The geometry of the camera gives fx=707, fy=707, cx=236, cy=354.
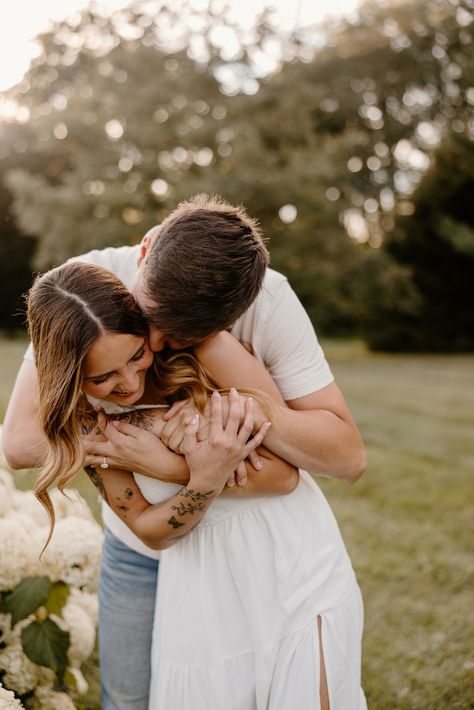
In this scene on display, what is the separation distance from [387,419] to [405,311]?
1465 cm

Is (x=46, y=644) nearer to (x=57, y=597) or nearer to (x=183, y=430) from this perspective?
(x=57, y=597)

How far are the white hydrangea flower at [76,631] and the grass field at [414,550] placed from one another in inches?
22.8

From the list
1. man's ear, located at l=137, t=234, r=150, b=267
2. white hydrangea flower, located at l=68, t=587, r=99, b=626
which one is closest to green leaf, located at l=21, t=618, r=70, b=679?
white hydrangea flower, located at l=68, t=587, r=99, b=626

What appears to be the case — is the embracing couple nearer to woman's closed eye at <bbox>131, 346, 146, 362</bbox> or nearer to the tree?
woman's closed eye at <bbox>131, 346, 146, 362</bbox>

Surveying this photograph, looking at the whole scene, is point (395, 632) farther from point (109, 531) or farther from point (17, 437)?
point (17, 437)

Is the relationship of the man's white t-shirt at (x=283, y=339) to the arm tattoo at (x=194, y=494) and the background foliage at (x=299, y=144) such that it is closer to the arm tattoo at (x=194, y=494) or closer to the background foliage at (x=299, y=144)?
the arm tattoo at (x=194, y=494)

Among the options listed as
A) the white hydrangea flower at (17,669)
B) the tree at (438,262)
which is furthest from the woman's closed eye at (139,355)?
the tree at (438,262)

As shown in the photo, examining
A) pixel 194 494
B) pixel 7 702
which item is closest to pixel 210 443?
pixel 194 494

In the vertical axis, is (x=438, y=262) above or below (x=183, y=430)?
below

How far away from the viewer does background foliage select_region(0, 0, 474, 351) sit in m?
21.4

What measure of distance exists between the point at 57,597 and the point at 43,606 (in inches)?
2.4

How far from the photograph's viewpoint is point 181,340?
2203 millimetres

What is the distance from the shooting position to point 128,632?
102 inches

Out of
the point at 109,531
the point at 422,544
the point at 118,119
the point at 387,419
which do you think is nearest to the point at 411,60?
the point at 118,119
